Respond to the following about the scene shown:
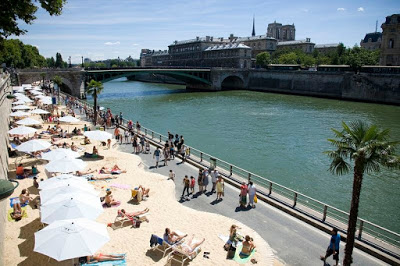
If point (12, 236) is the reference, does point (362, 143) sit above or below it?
above

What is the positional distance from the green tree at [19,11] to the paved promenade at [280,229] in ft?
29.8

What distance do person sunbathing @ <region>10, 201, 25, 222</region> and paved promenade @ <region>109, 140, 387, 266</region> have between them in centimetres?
608

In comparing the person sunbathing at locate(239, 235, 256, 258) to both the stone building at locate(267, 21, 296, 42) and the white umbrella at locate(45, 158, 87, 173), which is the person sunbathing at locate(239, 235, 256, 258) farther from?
the stone building at locate(267, 21, 296, 42)

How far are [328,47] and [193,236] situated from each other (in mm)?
144262

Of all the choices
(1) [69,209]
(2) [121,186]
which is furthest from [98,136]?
(1) [69,209]

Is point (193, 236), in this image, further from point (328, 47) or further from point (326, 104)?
point (328, 47)

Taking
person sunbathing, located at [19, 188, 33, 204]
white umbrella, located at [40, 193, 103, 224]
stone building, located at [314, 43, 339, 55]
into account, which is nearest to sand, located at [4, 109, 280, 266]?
person sunbathing, located at [19, 188, 33, 204]

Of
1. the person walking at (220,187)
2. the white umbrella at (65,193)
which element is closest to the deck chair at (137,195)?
the white umbrella at (65,193)

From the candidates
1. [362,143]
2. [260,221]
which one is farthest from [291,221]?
[362,143]

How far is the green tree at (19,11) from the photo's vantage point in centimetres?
1116

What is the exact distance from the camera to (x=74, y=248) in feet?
25.6

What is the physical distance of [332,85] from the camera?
67125 mm

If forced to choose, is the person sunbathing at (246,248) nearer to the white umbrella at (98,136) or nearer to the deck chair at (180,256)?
the deck chair at (180,256)

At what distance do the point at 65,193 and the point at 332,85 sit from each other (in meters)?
66.2
